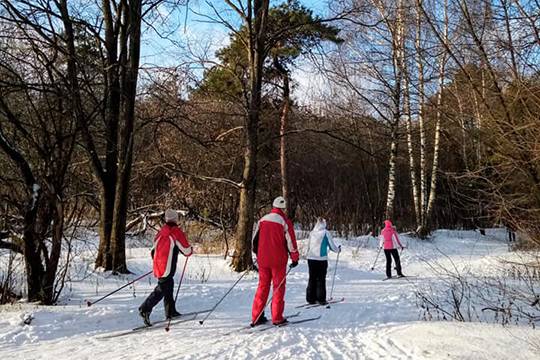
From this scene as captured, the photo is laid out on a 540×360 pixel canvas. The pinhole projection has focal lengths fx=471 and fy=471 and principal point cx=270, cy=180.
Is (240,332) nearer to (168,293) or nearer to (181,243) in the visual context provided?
(168,293)

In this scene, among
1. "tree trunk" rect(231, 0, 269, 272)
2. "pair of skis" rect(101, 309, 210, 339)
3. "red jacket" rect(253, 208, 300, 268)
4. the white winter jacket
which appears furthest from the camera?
"tree trunk" rect(231, 0, 269, 272)

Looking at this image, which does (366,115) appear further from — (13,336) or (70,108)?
(13,336)

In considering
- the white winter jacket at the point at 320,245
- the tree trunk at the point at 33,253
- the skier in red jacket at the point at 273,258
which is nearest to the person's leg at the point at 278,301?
the skier in red jacket at the point at 273,258

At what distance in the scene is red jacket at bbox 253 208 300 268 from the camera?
23.7 ft

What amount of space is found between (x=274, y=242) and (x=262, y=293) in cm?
79

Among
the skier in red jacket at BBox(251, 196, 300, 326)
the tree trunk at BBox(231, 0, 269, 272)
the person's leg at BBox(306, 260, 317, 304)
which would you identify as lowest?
the person's leg at BBox(306, 260, 317, 304)

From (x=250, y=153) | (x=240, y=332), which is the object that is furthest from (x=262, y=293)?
(x=250, y=153)

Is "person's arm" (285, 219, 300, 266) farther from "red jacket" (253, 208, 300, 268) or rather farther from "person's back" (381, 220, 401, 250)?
"person's back" (381, 220, 401, 250)

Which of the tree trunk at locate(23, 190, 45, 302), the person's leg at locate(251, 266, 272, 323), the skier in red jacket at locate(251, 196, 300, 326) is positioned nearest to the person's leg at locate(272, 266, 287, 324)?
the skier in red jacket at locate(251, 196, 300, 326)

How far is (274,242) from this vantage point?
285 inches

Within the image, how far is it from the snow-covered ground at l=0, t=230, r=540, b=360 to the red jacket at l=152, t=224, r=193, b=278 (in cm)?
88

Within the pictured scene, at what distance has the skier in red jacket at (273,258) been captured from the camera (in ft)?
23.3

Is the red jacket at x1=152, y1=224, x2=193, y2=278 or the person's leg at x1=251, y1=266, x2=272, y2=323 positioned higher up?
the red jacket at x1=152, y1=224, x2=193, y2=278

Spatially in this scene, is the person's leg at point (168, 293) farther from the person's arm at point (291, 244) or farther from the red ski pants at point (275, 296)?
the person's arm at point (291, 244)
